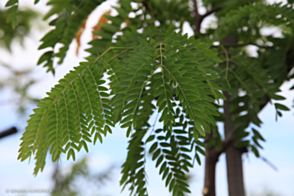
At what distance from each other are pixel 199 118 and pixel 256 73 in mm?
168

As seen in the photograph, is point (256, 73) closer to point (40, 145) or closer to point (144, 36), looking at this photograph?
point (144, 36)

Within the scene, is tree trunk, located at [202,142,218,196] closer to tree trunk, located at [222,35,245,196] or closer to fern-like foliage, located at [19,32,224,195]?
tree trunk, located at [222,35,245,196]

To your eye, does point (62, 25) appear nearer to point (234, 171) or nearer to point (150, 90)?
point (150, 90)

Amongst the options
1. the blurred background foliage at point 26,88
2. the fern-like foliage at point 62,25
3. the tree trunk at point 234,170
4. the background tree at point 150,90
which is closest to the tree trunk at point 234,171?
the tree trunk at point 234,170

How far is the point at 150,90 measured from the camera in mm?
272

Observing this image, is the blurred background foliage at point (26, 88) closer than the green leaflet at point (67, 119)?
No

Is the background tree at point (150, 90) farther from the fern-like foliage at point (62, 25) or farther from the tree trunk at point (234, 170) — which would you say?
the tree trunk at point (234, 170)

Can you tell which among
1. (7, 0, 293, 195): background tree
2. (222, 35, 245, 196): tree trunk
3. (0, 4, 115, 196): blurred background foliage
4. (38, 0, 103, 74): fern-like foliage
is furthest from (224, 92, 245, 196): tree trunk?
(0, 4, 115, 196): blurred background foliage

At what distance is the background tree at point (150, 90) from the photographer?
0.22m

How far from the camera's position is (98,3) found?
1.23ft

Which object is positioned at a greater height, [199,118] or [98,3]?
[98,3]

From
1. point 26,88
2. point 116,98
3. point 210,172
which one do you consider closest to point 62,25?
point 116,98

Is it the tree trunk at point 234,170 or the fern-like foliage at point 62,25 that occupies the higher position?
the fern-like foliage at point 62,25

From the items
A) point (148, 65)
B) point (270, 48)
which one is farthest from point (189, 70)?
A: point (270, 48)
